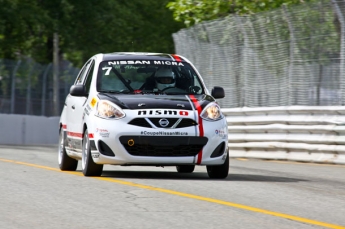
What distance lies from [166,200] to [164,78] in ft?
12.7

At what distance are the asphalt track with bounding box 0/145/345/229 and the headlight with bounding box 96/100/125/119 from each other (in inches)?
28.9

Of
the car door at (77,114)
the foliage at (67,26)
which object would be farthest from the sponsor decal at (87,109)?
the foliage at (67,26)

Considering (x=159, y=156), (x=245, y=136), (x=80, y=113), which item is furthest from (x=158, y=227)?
(x=245, y=136)

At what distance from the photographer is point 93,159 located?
39.8 ft

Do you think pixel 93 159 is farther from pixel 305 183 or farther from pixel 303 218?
pixel 303 218

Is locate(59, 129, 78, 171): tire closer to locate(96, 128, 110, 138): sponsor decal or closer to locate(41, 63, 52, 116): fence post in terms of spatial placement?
locate(96, 128, 110, 138): sponsor decal

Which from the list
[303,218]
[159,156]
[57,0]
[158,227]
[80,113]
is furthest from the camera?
[57,0]

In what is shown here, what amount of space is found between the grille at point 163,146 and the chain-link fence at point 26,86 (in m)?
22.2

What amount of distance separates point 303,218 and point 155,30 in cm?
4412

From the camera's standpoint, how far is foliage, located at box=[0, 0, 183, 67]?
3888 centimetres

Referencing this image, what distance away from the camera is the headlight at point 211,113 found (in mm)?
12078

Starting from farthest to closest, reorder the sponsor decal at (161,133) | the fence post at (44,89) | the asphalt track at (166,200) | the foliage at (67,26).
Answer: the foliage at (67,26) < the fence post at (44,89) < the sponsor decal at (161,133) < the asphalt track at (166,200)

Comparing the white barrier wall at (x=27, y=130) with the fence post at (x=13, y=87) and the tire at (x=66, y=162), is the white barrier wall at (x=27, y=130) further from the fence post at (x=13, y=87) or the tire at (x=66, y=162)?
the tire at (x=66, y=162)

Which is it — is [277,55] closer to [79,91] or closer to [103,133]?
[79,91]
